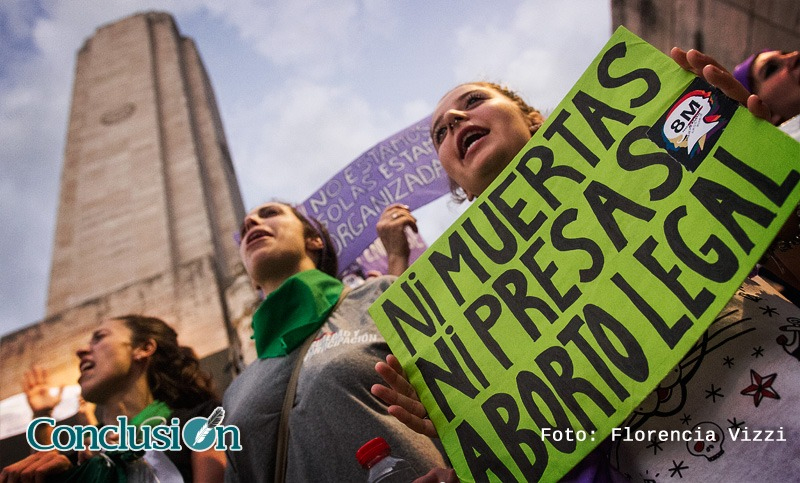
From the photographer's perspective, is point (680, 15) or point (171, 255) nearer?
point (680, 15)

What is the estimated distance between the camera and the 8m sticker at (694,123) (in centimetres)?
138

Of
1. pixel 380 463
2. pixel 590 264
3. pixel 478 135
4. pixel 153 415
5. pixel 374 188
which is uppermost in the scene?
pixel 374 188

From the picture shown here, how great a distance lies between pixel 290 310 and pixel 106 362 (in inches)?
46.6

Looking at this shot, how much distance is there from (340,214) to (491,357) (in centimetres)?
271

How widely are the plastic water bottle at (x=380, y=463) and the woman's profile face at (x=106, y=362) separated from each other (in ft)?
5.96

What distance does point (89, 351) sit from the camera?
316 centimetres

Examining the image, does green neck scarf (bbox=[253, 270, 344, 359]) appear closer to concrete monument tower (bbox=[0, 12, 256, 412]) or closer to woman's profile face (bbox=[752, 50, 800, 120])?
woman's profile face (bbox=[752, 50, 800, 120])

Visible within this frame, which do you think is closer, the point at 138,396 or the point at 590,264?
the point at 590,264

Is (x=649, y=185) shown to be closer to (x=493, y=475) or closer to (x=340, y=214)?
(x=493, y=475)

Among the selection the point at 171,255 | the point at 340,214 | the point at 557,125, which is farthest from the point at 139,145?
the point at 557,125

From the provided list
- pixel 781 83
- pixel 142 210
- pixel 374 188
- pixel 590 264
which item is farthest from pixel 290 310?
pixel 142 210

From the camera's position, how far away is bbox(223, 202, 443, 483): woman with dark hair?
2047mm

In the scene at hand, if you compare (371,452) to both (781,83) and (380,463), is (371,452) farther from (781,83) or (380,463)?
(781,83)

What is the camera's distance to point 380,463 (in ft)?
5.95
